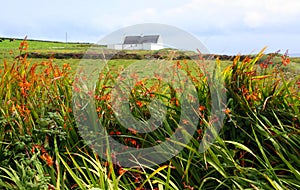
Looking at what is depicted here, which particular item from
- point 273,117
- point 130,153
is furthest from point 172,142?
point 273,117

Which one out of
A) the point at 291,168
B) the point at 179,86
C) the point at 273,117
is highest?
the point at 179,86

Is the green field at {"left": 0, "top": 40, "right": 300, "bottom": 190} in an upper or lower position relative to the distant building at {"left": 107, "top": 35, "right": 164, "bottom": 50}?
lower

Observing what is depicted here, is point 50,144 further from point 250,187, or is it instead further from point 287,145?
point 287,145

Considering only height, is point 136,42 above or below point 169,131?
above

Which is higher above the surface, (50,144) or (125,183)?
(50,144)

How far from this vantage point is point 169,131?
10.1 ft

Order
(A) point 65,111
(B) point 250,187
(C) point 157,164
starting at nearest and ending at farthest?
(B) point 250,187
(C) point 157,164
(A) point 65,111

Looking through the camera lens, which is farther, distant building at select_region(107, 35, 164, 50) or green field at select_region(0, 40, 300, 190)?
distant building at select_region(107, 35, 164, 50)

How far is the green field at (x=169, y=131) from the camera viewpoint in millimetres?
2859

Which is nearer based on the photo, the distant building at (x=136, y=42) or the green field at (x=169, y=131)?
the green field at (x=169, y=131)

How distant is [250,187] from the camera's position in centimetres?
278

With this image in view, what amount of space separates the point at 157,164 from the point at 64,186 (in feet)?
2.34

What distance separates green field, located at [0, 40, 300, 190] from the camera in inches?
113

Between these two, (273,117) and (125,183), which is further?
(273,117)
